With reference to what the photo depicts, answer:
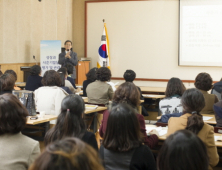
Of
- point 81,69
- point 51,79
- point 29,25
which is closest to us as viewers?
point 51,79

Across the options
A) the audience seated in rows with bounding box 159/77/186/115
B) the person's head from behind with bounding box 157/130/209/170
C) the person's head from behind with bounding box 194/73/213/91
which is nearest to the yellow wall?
the audience seated in rows with bounding box 159/77/186/115

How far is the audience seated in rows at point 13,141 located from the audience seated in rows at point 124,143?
0.46 meters

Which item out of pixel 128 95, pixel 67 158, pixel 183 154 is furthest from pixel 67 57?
pixel 67 158

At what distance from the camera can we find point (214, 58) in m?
8.48

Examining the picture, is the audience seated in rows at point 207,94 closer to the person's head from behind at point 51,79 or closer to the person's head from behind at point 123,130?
the person's head from behind at point 51,79

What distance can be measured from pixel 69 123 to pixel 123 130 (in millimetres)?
449

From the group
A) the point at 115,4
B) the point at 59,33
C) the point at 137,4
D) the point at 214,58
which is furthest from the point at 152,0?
the point at 59,33

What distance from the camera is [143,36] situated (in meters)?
9.16

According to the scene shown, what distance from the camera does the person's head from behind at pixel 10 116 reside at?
1867 mm

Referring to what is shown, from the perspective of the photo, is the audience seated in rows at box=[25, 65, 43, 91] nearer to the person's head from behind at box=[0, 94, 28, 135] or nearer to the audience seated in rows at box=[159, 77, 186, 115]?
the audience seated in rows at box=[159, 77, 186, 115]

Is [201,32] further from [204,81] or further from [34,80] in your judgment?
[34,80]

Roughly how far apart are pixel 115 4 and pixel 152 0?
44.2 inches

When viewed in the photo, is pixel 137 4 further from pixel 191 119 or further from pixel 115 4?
pixel 191 119

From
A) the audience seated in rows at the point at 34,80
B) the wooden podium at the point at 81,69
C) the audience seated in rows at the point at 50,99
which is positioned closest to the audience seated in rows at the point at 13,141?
the audience seated in rows at the point at 50,99
